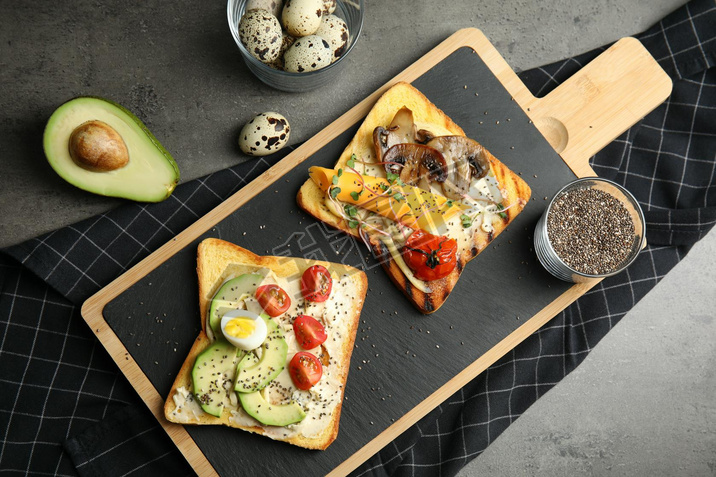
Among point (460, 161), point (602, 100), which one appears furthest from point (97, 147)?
point (602, 100)

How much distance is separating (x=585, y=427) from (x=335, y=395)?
76.6 inches

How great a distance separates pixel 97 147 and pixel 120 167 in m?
0.21

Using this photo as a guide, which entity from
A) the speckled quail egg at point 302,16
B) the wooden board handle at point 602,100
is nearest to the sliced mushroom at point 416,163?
the wooden board handle at point 602,100

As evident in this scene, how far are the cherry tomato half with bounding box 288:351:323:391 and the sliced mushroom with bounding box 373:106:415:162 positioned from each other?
1265 millimetres

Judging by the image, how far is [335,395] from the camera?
10.6 feet

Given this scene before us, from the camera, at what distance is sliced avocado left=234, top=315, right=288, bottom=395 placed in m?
3.10

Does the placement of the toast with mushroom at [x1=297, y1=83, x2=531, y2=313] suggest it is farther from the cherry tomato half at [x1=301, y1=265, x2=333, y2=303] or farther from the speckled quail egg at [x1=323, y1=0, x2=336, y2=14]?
the speckled quail egg at [x1=323, y1=0, x2=336, y2=14]

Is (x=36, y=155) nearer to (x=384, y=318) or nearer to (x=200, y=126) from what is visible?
(x=200, y=126)

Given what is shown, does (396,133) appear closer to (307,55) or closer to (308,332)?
(307,55)

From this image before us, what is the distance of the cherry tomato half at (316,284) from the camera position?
3.19 m

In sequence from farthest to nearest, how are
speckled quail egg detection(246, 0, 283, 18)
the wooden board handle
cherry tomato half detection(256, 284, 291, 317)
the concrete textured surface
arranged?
the concrete textured surface < the wooden board handle < speckled quail egg detection(246, 0, 283, 18) < cherry tomato half detection(256, 284, 291, 317)

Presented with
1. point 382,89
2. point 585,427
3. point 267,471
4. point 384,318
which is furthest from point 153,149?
point 585,427

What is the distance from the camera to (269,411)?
313 cm

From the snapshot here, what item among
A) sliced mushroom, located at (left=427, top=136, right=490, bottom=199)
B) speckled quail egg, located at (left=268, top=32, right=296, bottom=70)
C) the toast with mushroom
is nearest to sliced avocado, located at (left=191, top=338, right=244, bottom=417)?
the toast with mushroom
